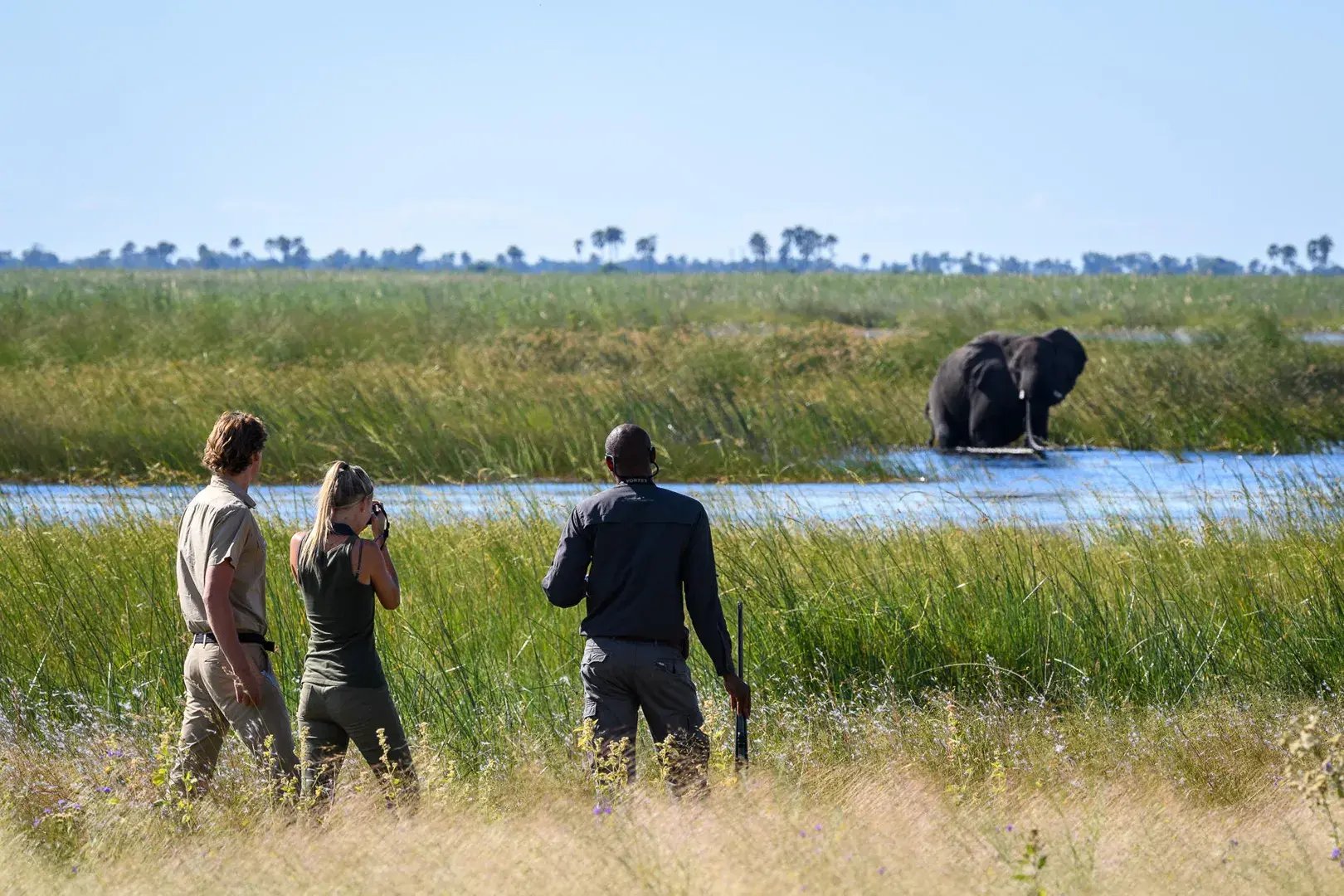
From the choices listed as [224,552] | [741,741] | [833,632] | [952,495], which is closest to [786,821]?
[741,741]

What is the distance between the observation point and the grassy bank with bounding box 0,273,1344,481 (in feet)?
60.1

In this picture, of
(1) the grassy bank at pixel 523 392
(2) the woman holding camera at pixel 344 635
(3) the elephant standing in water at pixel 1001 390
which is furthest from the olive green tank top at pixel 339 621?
(3) the elephant standing in water at pixel 1001 390

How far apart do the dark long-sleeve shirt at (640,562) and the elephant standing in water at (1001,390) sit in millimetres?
14044

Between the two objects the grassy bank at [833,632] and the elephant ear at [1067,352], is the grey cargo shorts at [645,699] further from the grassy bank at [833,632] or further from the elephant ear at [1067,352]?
the elephant ear at [1067,352]

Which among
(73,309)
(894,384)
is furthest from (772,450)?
(73,309)

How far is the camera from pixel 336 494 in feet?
17.3

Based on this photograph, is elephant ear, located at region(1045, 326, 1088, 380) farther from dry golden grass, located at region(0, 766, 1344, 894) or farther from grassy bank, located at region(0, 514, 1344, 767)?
dry golden grass, located at region(0, 766, 1344, 894)

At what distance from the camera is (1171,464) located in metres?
19.4

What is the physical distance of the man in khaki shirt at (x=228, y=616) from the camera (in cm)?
531

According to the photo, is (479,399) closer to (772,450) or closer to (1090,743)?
(772,450)

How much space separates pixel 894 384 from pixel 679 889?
71.6 ft

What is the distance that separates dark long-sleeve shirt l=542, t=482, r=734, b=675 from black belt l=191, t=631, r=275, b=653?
0.98 meters

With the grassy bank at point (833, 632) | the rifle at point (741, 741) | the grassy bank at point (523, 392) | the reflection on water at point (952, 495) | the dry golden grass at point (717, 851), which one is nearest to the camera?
the dry golden grass at point (717, 851)

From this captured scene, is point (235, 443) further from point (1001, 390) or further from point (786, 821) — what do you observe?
point (1001, 390)
